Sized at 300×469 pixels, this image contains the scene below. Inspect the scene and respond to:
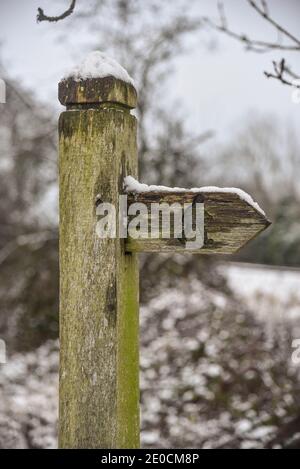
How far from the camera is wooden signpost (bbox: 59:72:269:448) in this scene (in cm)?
142

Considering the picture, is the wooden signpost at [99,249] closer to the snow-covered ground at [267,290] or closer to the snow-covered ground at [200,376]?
the snow-covered ground at [200,376]

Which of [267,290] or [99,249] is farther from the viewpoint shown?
[267,290]

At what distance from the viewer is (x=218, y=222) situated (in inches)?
57.0

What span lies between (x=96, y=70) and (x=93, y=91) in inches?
2.2

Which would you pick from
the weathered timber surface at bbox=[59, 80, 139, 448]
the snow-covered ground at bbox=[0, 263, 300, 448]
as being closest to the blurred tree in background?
the snow-covered ground at bbox=[0, 263, 300, 448]

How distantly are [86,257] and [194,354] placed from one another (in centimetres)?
483

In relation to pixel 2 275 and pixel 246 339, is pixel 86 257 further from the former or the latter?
pixel 2 275

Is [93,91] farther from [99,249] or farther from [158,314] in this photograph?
[158,314]

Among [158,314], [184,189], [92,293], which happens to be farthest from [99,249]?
[158,314]

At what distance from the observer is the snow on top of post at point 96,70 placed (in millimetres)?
1466

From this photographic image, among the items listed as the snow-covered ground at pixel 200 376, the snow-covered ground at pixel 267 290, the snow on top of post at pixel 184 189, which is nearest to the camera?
the snow on top of post at pixel 184 189

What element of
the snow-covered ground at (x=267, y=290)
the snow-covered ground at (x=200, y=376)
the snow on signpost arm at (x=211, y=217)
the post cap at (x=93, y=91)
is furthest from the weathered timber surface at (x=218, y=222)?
the snow-covered ground at (x=267, y=290)

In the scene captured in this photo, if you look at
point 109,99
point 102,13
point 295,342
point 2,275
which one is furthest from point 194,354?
point 109,99

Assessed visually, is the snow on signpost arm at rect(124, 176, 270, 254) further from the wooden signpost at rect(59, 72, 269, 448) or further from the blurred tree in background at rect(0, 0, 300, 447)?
the blurred tree in background at rect(0, 0, 300, 447)
